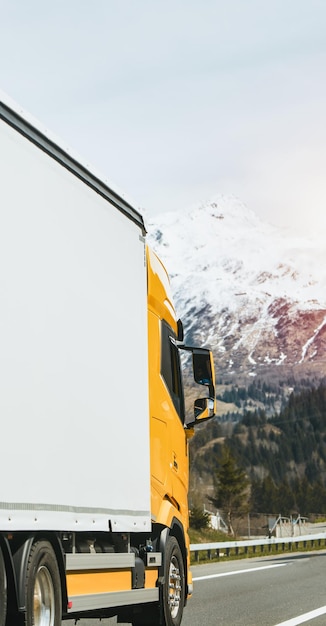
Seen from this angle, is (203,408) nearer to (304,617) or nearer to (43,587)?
(304,617)

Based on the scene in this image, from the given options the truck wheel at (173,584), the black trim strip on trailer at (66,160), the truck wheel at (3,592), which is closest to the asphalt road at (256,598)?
the truck wheel at (173,584)

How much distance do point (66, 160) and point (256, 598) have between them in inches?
318

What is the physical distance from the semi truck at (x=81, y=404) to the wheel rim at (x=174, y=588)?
20 millimetres

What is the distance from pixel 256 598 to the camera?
14930mm

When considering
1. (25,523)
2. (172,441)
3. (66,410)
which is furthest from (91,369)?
(172,441)

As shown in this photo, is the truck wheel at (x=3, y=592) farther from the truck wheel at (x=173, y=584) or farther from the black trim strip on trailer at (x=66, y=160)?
the truck wheel at (x=173, y=584)

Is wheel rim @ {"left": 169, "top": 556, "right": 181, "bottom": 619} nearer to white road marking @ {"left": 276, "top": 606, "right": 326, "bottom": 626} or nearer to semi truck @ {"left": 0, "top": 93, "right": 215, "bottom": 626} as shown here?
semi truck @ {"left": 0, "top": 93, "right": 215, "bottom": 626}

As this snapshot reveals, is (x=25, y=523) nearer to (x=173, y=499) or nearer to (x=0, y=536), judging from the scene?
(x=0, y=536)

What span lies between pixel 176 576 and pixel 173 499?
2.45 feet

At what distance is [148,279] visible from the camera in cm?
1123

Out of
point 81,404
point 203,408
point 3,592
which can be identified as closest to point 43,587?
point 3,592

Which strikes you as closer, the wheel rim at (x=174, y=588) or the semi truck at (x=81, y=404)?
the semi truck at (x=81, y=404)

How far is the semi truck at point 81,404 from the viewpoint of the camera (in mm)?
7285

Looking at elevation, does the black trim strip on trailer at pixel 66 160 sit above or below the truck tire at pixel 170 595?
above
